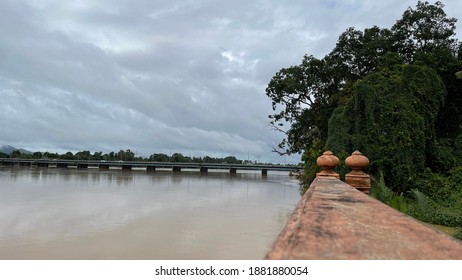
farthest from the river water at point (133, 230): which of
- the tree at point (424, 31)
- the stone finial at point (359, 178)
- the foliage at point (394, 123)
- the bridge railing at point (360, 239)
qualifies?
the tree at point (424, 31)

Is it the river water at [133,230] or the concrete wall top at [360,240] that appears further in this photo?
the river water at [133,230]

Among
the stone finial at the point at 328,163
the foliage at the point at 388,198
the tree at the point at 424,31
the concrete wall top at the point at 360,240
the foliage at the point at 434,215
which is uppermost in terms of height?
the tree at the point at 424,31

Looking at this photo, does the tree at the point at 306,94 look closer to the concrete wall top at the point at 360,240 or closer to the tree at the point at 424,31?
the tree at the point at 424,31

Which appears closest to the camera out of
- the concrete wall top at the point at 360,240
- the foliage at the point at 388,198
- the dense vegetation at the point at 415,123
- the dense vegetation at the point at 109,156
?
the concrete wall top at the point at 360,240

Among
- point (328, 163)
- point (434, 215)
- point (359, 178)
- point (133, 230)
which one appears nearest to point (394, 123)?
point (434, 215)

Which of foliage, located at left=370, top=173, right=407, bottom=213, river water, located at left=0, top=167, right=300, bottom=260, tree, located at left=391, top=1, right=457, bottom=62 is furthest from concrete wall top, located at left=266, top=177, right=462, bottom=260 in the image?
tree, located at left=391, top=1, right=457, bottom=62

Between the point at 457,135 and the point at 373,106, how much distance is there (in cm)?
534

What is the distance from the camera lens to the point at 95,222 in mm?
12820

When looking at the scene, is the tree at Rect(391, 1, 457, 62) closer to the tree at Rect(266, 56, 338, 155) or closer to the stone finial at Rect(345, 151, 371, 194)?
the tree at Rect(266, 56, 338, 155)

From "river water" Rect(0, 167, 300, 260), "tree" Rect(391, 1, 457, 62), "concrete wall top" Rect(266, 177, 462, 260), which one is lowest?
"river water" Rect(0, 167, 300, 260)
